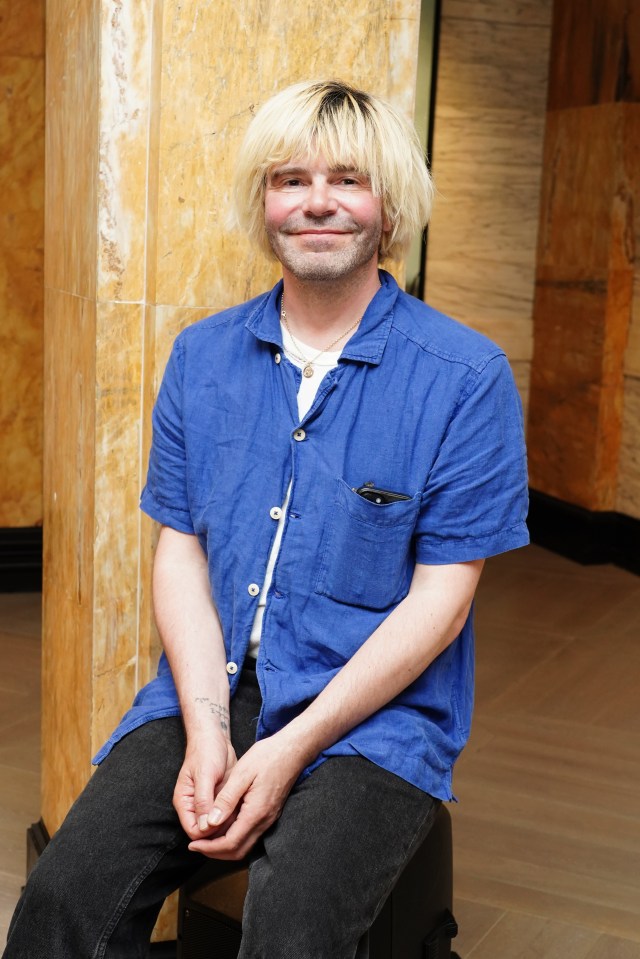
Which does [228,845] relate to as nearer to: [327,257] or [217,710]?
[217,710]

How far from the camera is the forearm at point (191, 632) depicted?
2.20m

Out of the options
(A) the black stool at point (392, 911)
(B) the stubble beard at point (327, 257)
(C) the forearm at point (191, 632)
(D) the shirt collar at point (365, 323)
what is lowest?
(A) the black stool at point (392, 911)

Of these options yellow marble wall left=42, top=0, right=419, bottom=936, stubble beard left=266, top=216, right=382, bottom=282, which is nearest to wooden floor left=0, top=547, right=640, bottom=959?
yellow marble wall left=42, top=0, right=419, bottom=936

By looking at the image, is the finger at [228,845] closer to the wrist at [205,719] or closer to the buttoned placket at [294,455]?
the wrist at [205,719]

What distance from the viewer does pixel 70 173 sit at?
282 centimetres

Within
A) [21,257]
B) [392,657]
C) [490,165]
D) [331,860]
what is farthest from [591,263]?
[331,860]

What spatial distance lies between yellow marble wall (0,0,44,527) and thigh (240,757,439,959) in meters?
3.90

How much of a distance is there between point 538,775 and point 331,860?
2.11m

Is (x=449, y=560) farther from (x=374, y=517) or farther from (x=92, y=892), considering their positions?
(x=92, y=892)

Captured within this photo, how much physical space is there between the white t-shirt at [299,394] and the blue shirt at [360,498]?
0.02m

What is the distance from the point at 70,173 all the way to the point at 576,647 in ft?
10.1

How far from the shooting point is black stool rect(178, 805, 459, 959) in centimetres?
218

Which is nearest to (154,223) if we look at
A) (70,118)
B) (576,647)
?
(70,118)

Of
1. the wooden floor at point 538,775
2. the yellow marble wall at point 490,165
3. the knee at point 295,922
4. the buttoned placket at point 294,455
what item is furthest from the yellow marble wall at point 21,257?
the knee at point 295,922
